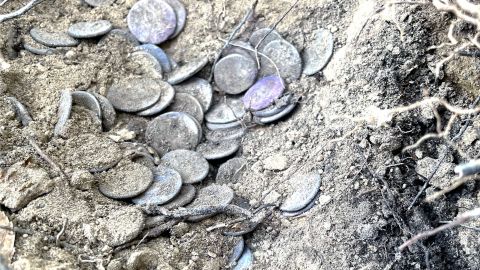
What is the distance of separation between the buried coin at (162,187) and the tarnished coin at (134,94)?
0.45 metres

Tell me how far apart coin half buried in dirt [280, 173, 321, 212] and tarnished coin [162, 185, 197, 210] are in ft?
1.43

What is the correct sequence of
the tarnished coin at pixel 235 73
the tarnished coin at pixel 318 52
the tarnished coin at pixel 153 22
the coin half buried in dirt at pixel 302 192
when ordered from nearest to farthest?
the coin half buried in dirt at pixel 302 192
the tarnished coin at pixel 318 52
the tarnished coin at pixel 235 73
the tarnished coin at pixel 153 22

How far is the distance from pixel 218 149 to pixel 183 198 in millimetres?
436

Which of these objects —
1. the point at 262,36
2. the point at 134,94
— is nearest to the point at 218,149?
the point at 134,94

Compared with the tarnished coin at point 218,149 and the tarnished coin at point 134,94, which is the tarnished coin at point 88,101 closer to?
the tarnished coin at point 134,94

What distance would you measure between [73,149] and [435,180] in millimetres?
1660

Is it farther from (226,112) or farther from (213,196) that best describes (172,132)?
(213,196)

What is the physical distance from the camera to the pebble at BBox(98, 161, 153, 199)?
2809mm

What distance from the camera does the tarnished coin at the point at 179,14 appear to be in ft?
11.8

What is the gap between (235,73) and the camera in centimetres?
344

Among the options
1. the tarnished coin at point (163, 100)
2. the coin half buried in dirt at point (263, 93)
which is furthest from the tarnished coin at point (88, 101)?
the coin half buried in dirt at point (263, 93)

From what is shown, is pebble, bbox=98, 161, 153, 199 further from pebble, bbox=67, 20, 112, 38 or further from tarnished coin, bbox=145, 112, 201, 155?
pebble, bbox=67, 20, 112, 38

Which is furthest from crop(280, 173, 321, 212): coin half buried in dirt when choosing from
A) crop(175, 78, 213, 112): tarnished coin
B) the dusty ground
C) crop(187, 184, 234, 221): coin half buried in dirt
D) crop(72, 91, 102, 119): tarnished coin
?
crop(72, 91, 102, 119): tarnished coin

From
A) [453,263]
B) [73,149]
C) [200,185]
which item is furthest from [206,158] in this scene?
[453,263]
